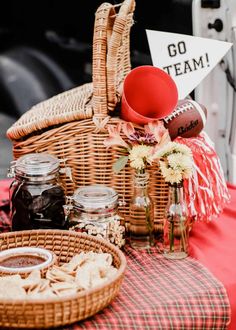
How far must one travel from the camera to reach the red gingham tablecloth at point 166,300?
123 centimetres

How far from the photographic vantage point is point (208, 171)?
167cm

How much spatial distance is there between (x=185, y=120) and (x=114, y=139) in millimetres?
202

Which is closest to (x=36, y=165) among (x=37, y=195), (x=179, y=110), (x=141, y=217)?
(x=37, y=195)

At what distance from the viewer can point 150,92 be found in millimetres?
1645

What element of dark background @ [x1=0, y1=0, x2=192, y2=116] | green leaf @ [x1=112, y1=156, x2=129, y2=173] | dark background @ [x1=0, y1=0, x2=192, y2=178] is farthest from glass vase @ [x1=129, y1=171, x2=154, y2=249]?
dark background @ [x1=0, y1=0, x2=192, y2=116]

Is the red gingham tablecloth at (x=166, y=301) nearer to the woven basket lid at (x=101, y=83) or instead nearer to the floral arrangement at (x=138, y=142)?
the floral arrangement at (x=138, y=142)

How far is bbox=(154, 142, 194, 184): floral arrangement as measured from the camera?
146cm

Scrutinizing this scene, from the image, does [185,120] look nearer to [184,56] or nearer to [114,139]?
[114,139]

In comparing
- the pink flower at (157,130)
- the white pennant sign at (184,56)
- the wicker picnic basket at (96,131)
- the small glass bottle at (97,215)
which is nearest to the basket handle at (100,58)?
the wicker picnic basket at (96,131)

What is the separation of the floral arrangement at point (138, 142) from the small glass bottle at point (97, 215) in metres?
0.09

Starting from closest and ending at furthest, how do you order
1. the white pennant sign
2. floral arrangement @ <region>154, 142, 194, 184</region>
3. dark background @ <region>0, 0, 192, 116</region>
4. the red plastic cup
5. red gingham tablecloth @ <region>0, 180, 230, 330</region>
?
red gingham tablecloth @ <region>0, 180, 230, 330</region> < floral arrangement @ <region>154, 142, 194, 184</region> < the red plastic cup < the white pennant sign < dark background @ <region>0, 0, 192, 116</region>

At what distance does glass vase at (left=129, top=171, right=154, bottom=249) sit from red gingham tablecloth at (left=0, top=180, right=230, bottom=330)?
85 millimetres

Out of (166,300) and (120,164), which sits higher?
(120,164)

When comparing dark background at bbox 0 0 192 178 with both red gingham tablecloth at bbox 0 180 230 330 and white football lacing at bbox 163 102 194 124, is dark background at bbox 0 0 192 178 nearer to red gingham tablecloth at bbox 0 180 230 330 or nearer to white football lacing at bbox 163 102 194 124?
white football lacing at bbox 163 102 194 124
